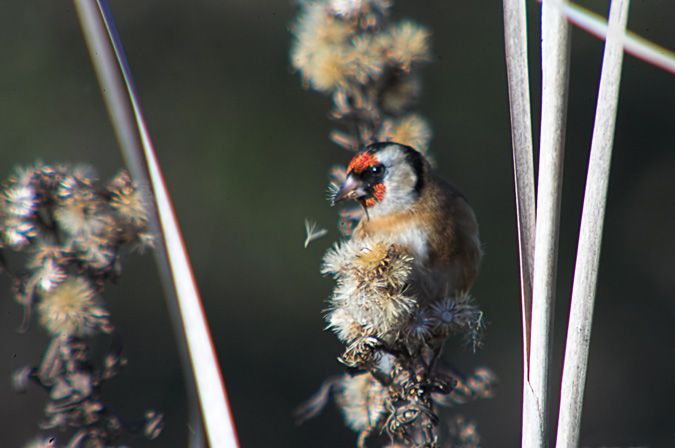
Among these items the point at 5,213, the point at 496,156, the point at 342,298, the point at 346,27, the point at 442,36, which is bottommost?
the point at 342,298

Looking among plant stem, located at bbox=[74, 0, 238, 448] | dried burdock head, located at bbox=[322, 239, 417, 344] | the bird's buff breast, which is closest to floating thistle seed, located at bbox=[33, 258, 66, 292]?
plant stem, located at bbox=[74, 0, 238, 448]

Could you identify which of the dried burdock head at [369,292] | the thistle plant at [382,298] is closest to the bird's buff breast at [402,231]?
the thistle plant at [382,298]

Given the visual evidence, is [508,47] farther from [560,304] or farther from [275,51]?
[560,304]

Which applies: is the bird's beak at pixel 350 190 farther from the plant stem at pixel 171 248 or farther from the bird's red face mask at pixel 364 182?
the plant stem at pixel 171 248

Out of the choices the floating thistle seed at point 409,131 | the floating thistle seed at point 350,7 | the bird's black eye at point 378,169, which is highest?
the bird's black eye at point 378,169

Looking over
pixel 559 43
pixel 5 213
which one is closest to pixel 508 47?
pixel 559 43

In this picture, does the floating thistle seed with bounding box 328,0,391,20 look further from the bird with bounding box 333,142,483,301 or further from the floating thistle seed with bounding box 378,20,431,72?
the bird with bounding box 333,142,483,301

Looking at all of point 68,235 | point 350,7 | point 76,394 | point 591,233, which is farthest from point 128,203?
point 591,233

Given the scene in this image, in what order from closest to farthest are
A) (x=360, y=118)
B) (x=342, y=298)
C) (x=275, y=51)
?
(x=342, y=298) → (x=360, y=118) → (x=275, y=51)
